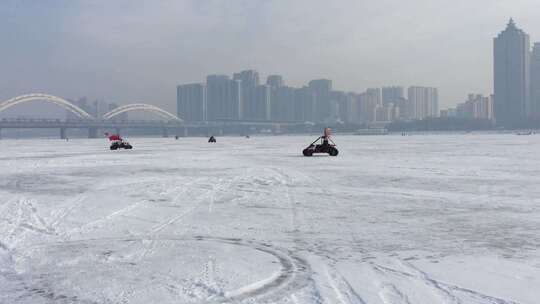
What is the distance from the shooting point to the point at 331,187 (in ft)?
54.6

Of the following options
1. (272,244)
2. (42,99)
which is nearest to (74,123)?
(42,99)

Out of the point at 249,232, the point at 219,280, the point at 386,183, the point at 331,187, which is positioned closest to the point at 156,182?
the point at 331,187

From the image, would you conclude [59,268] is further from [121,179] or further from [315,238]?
[121,179]

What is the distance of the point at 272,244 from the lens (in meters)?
8.49

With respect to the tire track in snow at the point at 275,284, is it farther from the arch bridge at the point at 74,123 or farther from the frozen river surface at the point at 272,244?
the arch bridge at the point at 74,123

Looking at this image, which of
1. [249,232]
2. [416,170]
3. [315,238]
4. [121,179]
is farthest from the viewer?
[416,170]

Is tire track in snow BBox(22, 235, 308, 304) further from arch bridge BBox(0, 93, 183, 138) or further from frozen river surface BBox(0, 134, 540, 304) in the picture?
arch bridge BBox(0, 93, 183, 138)

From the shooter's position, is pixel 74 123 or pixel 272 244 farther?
pixel 74 123

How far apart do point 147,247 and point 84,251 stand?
977 mm

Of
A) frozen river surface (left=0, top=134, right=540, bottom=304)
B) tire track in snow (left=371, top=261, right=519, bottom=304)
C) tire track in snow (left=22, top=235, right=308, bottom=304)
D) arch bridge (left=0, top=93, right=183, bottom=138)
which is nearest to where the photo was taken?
tire track in snow (left=371, top=261, right=519, bottom=304)

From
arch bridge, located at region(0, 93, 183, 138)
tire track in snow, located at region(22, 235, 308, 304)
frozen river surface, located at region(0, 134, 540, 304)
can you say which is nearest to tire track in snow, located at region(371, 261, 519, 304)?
frozen river surface, located at region(0, 134, 540, 304)

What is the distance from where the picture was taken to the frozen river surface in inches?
234

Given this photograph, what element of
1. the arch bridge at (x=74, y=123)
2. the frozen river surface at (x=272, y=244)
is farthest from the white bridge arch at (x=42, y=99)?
the frozen river surface at (x=272, y=244)

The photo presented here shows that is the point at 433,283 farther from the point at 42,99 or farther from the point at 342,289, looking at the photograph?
the point at 42,99
